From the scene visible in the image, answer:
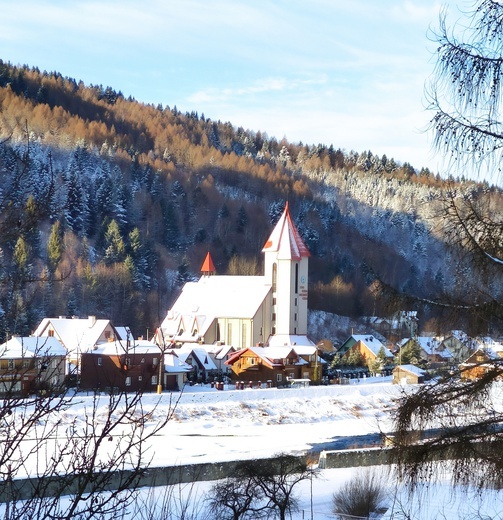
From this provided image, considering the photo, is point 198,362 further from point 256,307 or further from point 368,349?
point 368,349

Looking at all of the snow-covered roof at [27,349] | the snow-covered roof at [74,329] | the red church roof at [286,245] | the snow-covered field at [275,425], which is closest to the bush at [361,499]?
the snow-covered field at [275,425]

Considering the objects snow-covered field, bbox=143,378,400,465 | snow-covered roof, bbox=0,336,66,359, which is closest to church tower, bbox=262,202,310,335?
snow-covered field, bbox=143,378,400,465

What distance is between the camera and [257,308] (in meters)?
57.4

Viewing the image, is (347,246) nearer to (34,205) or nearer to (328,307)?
(328,307)

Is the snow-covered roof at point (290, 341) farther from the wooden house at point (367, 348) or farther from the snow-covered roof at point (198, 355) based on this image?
the snow-covered roof at point (198, 355)

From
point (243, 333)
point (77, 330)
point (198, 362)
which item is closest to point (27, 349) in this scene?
point (77, 330)

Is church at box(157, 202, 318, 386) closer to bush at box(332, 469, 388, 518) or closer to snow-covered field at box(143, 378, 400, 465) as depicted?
snow-covered field at box(143, 378, 400, 465)

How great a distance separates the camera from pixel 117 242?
75.1 metres

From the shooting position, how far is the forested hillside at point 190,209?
61125 millimetres

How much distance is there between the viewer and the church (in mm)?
57594

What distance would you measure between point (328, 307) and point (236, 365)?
119ft

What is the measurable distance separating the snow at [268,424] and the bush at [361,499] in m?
0.31

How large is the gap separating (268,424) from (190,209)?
73.8 metres

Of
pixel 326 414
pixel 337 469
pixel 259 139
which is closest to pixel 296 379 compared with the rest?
pixel 326 414
